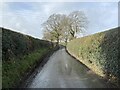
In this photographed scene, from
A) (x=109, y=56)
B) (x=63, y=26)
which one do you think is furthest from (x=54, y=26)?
(x=109, y=56)

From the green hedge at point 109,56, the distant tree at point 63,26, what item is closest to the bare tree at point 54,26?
the distant tree at point 63,26

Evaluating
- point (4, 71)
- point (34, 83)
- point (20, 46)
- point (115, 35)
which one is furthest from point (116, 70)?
point (20, 46)

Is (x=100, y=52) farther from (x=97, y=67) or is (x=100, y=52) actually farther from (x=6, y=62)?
(x=6, y=62)

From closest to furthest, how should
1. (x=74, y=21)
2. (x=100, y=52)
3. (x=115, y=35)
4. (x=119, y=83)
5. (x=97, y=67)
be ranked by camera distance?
(x=119, y=83)
(x=115, y=35)
(x=100, y=52)
(x=97, y=67)
(x=74, y=21)

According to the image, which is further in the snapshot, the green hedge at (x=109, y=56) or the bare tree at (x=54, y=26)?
the bare tree at (x=54, y=26)

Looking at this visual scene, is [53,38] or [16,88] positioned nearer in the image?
[16,88]

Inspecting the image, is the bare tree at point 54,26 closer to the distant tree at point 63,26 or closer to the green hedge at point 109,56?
the distant tree at point 63,26

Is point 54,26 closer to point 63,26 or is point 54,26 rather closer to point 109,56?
point 63,26

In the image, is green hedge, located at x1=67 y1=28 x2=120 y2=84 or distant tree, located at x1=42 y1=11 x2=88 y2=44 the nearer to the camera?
green hedge, located at x1=67 y1=28 x2=120 y2=84

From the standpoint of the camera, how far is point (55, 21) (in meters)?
71.9

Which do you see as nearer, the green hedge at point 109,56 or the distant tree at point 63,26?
the green hedge at point 109,56

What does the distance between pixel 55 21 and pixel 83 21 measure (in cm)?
884

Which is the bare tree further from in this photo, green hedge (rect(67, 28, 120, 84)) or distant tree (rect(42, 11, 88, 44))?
green hedge (rect(67, 28, 120, 84))

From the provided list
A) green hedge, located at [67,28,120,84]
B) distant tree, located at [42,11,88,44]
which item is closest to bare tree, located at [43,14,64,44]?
distant tree, located at [42,11,88,44]
